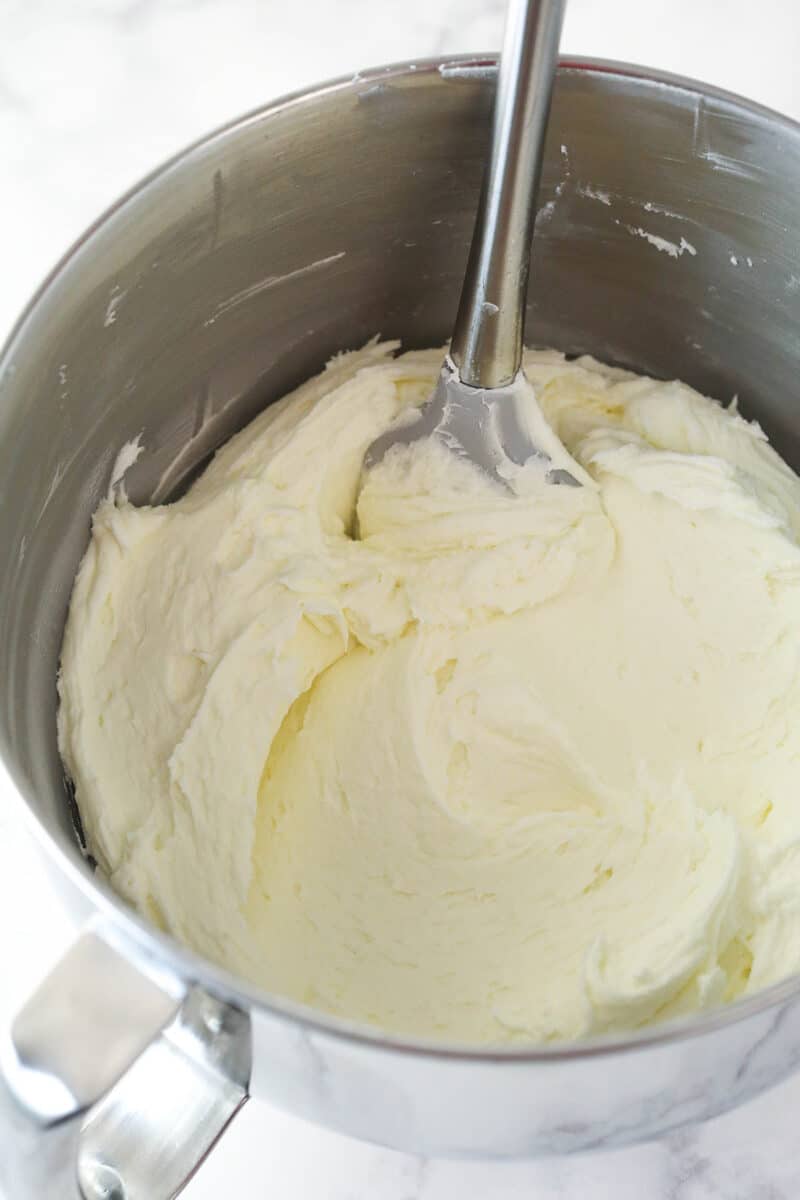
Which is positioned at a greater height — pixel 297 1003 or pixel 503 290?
pixel 503 290

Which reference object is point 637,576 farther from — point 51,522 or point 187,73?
Result: point 187,73

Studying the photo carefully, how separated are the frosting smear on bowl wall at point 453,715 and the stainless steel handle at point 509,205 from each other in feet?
0.39

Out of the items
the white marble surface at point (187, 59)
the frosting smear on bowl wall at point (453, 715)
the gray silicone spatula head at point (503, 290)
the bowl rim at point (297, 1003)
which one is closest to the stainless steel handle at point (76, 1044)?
the bowl rim at point (297, 1003)

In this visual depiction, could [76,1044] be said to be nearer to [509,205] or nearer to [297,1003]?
[297,1003]

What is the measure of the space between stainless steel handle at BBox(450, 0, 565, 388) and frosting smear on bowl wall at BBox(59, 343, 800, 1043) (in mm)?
120

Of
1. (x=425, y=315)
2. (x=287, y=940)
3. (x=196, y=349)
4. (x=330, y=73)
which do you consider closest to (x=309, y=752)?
(x=287, y=940)

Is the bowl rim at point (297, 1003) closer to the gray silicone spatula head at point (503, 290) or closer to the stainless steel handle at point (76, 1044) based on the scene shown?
the stainless steel handle at point (76, 1044)

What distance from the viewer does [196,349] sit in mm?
1113

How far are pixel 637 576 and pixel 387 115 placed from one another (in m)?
0.49

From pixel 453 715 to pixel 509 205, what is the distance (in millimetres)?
461

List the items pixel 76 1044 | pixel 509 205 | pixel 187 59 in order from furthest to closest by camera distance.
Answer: pixel 187 59
pixel 509 205
pixel 76 1044

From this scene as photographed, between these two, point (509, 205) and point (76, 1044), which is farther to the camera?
point (509, 205)

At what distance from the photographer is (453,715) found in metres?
1.06

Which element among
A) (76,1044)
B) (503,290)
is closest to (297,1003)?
(76,1044)
